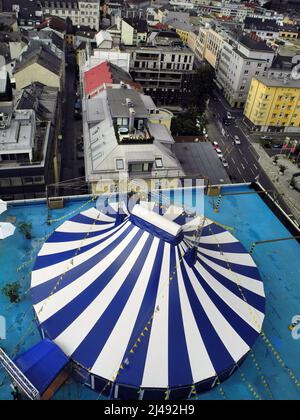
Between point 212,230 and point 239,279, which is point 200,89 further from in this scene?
point 239,279

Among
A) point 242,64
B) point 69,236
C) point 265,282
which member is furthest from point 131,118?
point 242,64

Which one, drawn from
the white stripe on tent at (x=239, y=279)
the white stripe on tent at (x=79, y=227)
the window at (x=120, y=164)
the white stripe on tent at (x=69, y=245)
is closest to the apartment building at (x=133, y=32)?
the window at (x=120, y=164)

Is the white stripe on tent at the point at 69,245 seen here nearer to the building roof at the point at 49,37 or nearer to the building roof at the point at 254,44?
the building roof at the point at 49,37

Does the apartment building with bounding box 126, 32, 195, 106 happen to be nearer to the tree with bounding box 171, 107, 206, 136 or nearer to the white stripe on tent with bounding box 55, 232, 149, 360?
the tree with bounding box 171, 107, 206, 136

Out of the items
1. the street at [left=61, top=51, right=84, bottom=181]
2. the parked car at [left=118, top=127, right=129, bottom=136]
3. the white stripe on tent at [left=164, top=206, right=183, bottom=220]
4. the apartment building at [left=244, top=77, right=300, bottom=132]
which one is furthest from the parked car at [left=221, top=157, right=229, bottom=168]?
the white stripe on tent at [left=164, top=206, right=183, bottom=220]

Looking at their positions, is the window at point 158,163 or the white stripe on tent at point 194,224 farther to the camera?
the window at point 158,163
